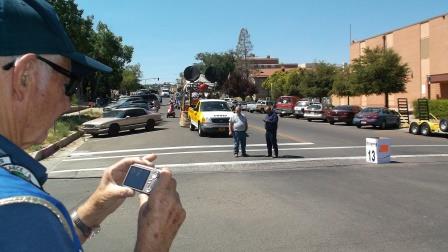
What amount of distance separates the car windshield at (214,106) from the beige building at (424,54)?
27235 mm

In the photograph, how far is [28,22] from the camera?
136cm

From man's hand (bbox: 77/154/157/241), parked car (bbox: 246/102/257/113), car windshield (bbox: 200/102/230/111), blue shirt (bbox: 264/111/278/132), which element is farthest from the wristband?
parked car (bbox: 246/102/257/113)

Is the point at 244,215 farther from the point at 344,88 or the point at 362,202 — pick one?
the point at 344,88

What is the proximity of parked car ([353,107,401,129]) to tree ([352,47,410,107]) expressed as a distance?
374 inches

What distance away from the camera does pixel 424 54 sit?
5531 cm

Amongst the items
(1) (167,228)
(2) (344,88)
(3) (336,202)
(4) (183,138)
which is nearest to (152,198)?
(1) (167,228)

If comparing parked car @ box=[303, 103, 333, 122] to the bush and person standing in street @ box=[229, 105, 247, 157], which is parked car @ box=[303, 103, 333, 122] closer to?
the bush

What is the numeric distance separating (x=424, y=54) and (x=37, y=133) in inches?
2303

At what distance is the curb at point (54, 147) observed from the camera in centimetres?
1702

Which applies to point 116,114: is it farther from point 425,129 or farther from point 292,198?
point 292,198

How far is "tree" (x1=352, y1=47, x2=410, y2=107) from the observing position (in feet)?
140

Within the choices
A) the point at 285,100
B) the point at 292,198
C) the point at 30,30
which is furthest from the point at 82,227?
the point at 285,100

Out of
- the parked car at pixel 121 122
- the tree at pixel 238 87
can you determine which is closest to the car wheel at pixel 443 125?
the parked car at pixel 121 122

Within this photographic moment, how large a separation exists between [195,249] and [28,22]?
517 cm
